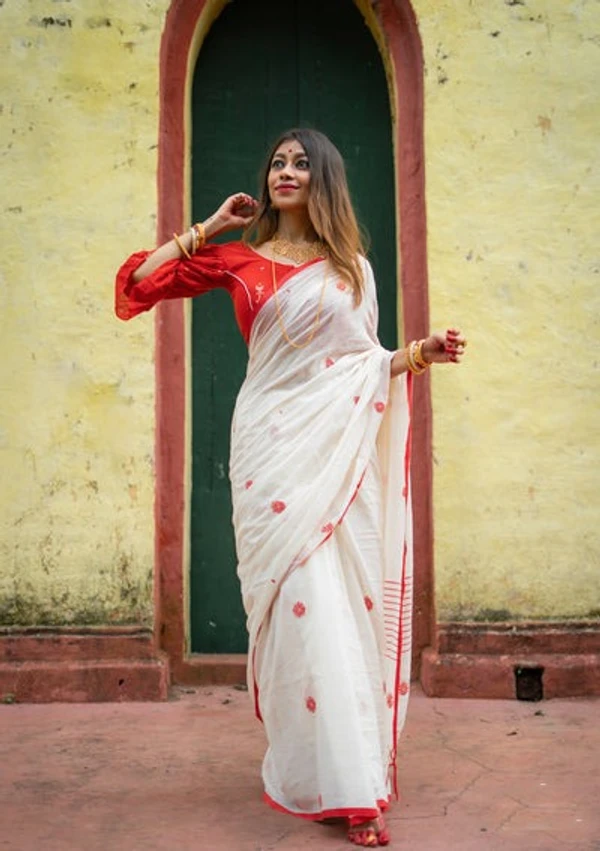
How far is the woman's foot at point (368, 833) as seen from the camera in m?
2.53

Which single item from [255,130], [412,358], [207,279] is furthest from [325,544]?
[255,130]

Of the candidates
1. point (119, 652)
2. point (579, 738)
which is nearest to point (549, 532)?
point (579, 738)

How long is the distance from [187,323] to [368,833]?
2673 mm

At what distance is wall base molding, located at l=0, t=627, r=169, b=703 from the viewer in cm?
414

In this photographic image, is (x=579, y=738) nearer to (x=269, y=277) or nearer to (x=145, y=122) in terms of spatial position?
(x=269, y=277)

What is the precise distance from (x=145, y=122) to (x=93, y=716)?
8.51ft

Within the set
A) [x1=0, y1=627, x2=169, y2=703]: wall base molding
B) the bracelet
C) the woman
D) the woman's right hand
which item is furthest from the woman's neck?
[x1=0, y1=627, x2=169, y2=703]: wall base molding

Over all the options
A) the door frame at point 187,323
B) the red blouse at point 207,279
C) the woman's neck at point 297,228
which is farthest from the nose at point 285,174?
the door frame at point 187,323

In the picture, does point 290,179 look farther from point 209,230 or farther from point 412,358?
point 412,358

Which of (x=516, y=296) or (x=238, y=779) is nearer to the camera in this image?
(x=238, y=779)

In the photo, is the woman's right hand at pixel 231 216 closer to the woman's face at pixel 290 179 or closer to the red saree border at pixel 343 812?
the woman's face at pixel 290 179

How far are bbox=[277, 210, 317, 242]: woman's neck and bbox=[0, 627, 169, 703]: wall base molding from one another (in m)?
1.98

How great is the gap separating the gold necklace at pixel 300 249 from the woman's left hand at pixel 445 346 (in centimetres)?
46

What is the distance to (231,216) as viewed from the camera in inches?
118
